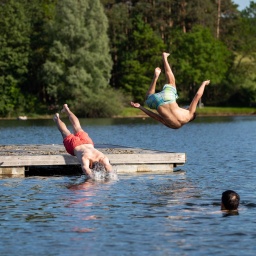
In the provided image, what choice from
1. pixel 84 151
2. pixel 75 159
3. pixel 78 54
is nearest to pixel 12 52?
pixel 78 54

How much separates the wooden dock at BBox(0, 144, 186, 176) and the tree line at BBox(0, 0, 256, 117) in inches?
2491

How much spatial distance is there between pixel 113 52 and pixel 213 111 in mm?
15939

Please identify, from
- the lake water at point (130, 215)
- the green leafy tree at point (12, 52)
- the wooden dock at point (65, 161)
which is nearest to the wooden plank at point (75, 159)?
the wooden dock at point (65, 161)

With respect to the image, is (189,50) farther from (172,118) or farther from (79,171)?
(172,118)

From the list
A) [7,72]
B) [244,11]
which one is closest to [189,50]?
[7,72]

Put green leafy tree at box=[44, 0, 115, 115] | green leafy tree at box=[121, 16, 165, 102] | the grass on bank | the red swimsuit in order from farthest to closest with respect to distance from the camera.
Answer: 1. green leafy tree at box=[121, 16, 165, 102]
2. the grass on bank
3. green leafy tree at box=[44, 0, 115, 115]
4. the red swimsuit

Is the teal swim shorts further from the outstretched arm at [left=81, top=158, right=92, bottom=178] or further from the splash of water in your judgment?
the splash of water

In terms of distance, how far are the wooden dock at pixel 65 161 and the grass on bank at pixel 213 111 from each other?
68.6 m

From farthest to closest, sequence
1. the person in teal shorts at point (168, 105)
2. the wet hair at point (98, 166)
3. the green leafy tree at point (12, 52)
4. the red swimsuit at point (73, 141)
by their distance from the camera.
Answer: the green leafy tree at point (12, 52)
the red swimsuit at point (73, 141)
the wet hair at point (98, 166)
the person in teal shorts at point (168, 105)

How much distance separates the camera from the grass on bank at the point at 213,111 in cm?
10006

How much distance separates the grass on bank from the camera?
100 m

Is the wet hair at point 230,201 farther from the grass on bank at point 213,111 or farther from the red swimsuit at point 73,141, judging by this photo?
the grass on bank at point 213,111

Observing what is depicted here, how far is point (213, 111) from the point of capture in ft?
348

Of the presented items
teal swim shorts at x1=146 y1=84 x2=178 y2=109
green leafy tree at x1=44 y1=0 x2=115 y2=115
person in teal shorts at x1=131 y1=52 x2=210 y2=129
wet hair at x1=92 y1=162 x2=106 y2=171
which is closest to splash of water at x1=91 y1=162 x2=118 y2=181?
wet hair at x1=92 y1=162 x2=106 y2=171
